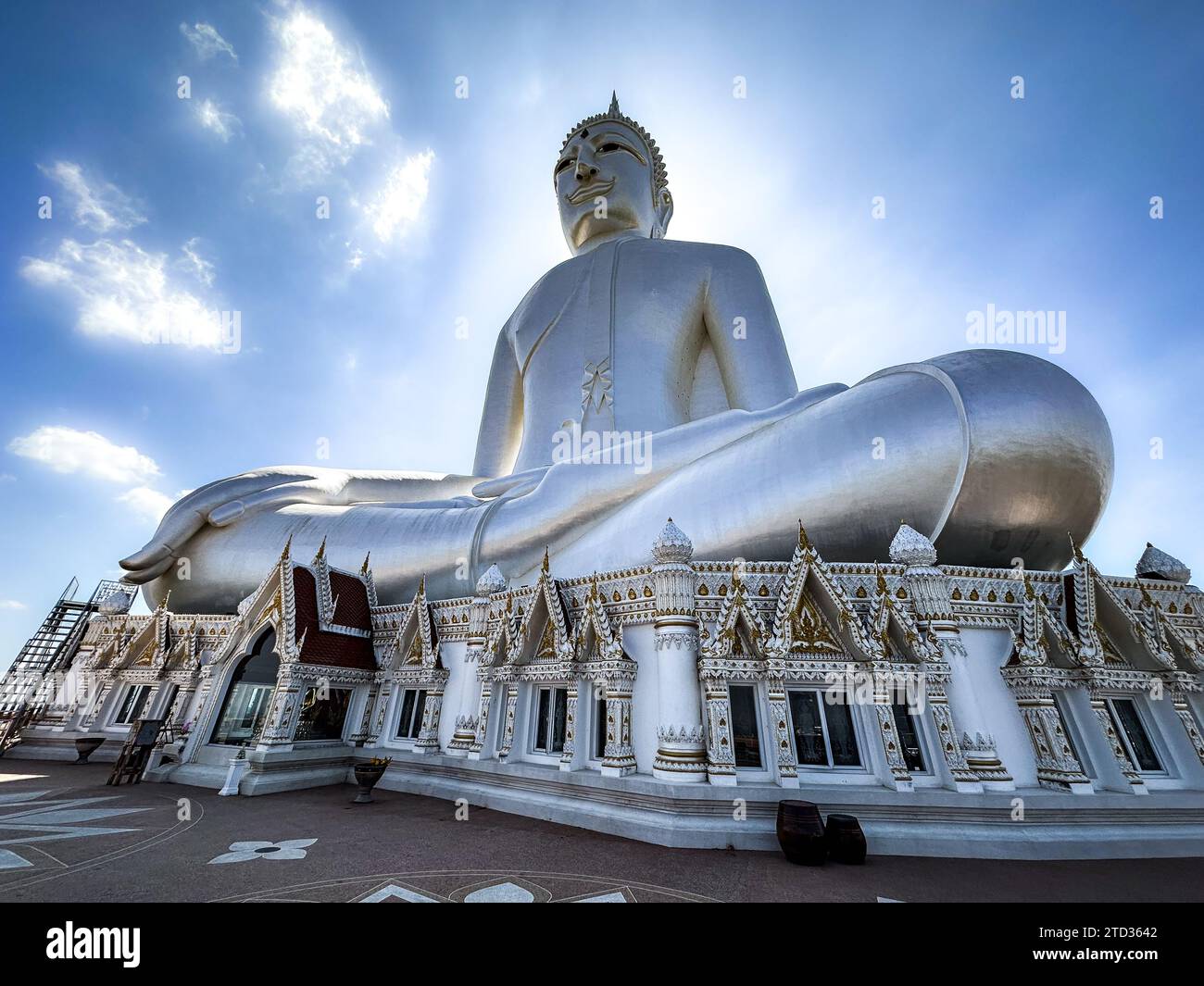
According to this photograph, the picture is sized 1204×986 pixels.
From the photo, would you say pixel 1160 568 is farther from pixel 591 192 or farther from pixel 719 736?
pixel 591 192

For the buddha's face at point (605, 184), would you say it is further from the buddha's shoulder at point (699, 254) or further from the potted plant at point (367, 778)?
the potted plant at point (367, 778)

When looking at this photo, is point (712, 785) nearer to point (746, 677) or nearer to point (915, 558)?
point (746, 677)

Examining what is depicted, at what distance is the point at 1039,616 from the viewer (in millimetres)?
8031

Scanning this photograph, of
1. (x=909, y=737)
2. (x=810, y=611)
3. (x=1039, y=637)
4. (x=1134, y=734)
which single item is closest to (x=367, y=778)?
(x=810, y=611)

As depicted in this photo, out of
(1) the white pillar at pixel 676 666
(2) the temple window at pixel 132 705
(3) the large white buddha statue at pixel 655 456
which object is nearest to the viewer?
(1) the white pillar at pixel 676 666

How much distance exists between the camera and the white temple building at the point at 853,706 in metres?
6.96

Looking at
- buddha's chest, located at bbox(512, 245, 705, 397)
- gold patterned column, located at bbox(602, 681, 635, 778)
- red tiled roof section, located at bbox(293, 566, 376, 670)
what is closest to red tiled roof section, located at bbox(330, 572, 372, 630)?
red tiled roof section, located at bbox(293, 566, 376, 670)

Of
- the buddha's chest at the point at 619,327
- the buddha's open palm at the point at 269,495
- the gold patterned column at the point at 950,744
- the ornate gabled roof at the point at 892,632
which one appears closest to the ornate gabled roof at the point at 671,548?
the ornate gabled roof at the point at 892,632

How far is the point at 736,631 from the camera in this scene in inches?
323

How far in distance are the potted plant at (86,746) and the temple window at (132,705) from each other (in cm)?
70

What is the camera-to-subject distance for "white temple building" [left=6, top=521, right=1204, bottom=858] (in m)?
6.96
